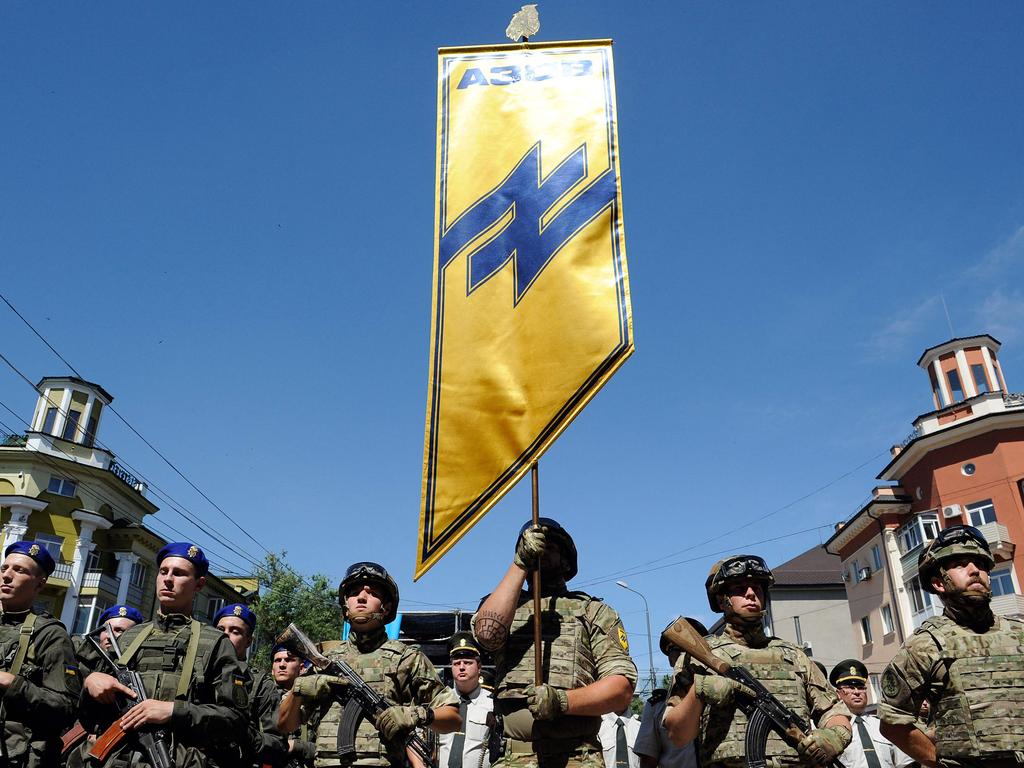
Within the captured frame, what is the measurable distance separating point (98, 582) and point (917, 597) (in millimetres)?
40227

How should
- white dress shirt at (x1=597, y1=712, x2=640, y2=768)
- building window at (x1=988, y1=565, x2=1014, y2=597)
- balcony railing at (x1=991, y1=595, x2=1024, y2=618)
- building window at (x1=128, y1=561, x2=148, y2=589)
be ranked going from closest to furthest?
1. white dress shirt at (x1=597, y1=712, x2=640, y2=768)
2. balcony railing at (x1=991, y1=595, x2=1024, y2=618)
3. building window at (x1=988, y1=565, x2=1014, y2=597)
4. building window at (x1=128, y1=561, x2=148, y2=589)

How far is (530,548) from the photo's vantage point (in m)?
4.48

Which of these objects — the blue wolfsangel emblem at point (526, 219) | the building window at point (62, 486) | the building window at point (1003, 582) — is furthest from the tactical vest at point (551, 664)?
the building window at point (62, 486)

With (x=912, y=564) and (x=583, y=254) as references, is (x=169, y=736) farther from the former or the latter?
(x=912, y=564)

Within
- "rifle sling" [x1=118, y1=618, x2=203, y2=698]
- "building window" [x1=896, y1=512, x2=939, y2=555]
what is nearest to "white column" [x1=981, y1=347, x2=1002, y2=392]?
"building window" [x1=896, y1=512, x2=939, y2=555]

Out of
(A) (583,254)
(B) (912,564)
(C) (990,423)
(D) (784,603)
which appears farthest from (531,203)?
(D) (784,603)

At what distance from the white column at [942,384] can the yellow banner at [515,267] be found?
3732cm

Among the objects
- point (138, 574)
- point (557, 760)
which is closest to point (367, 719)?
point (557, 760)

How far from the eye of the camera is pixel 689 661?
4.89m

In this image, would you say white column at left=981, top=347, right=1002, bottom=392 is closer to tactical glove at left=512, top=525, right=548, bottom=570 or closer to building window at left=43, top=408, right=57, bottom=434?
tactical glove at left=512, top=525, right=548, bottom=570

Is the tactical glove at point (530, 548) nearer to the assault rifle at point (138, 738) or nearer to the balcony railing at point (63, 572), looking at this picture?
the assault rifle at point (138, 738)

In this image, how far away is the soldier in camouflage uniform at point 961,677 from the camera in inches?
167

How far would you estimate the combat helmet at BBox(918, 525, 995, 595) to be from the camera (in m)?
4.70

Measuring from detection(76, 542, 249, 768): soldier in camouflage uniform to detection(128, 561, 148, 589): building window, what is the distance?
41.0 m
